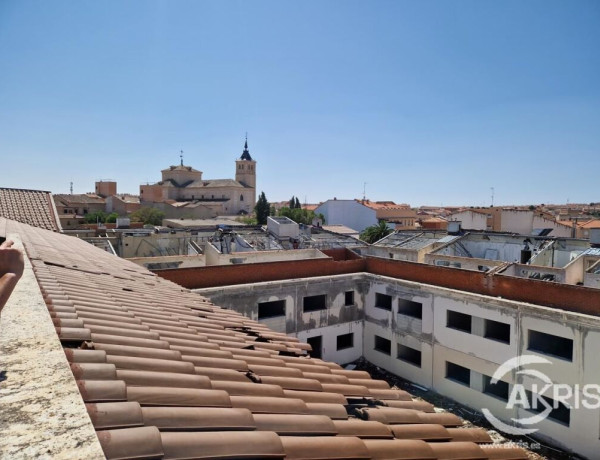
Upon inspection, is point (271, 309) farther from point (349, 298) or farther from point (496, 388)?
point (496, 388)

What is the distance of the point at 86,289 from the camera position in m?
4.59

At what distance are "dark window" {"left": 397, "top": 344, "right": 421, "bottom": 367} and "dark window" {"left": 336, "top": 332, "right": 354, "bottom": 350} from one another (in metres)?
2.19

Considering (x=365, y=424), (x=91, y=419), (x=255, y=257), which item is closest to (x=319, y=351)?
(x=255, y=257)

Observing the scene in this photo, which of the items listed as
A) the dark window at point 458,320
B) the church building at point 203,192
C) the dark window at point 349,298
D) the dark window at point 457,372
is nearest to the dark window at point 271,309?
the dark window at point 349,298

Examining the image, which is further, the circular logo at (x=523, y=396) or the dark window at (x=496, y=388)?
the dark window at (x=496, y=388)

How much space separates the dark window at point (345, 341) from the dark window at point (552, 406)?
7.20 meters

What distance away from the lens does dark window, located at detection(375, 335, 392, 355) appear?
1754cm

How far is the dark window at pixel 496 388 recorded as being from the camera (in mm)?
13461

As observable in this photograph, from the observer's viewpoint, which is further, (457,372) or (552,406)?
(457,372)

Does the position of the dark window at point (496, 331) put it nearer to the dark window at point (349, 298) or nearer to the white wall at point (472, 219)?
the dark window at point (349, 298)

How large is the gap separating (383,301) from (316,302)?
2988mm

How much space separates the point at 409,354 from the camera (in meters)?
16.8

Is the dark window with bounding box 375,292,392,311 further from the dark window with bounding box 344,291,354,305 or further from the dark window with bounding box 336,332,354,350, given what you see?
the dark window with bounding box 336,332,354,350

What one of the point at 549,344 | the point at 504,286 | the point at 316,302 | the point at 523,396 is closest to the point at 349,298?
the point at 316,302
